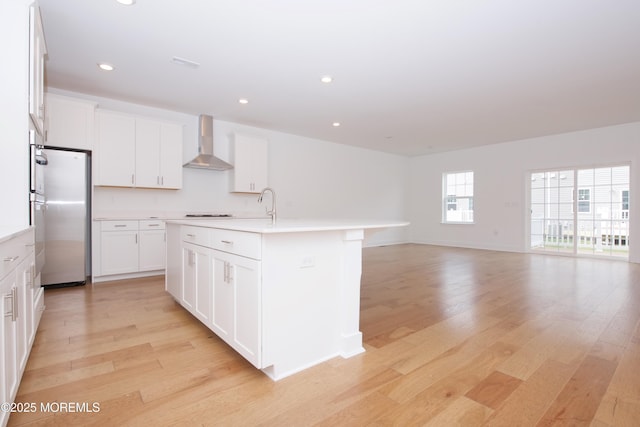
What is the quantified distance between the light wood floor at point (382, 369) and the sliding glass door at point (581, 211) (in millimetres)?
3387

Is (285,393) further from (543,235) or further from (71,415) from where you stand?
(543,235)

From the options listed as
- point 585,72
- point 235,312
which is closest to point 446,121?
point 585,72

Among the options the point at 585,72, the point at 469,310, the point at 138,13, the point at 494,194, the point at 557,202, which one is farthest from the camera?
the point at 494,194

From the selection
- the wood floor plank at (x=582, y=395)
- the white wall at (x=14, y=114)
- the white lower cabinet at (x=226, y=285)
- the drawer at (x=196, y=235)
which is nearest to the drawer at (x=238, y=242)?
the white lower cabinet at (x=226, y=285)

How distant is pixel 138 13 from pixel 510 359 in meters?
3.72

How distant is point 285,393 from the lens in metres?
1.63

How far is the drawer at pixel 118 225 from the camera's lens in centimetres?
412

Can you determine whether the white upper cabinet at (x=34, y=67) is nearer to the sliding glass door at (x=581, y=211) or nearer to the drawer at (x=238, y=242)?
the drawer at (x=238, y=242)

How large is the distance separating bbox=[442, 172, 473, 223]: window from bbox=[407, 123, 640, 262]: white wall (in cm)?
17

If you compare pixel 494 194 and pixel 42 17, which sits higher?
pixel 42 17

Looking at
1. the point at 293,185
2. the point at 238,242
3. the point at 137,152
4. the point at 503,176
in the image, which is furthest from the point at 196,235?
the point at 503,176

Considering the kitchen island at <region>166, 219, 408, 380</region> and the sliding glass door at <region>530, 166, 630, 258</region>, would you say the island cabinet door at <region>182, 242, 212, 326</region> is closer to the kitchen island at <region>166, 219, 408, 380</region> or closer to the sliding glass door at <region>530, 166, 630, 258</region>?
the kitchen island at <region>166, 219, 408, 380</region>

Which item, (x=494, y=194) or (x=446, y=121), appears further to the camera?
(x=494, y=194)

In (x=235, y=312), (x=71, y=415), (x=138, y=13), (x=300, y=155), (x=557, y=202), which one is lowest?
(x=71, y=415)
